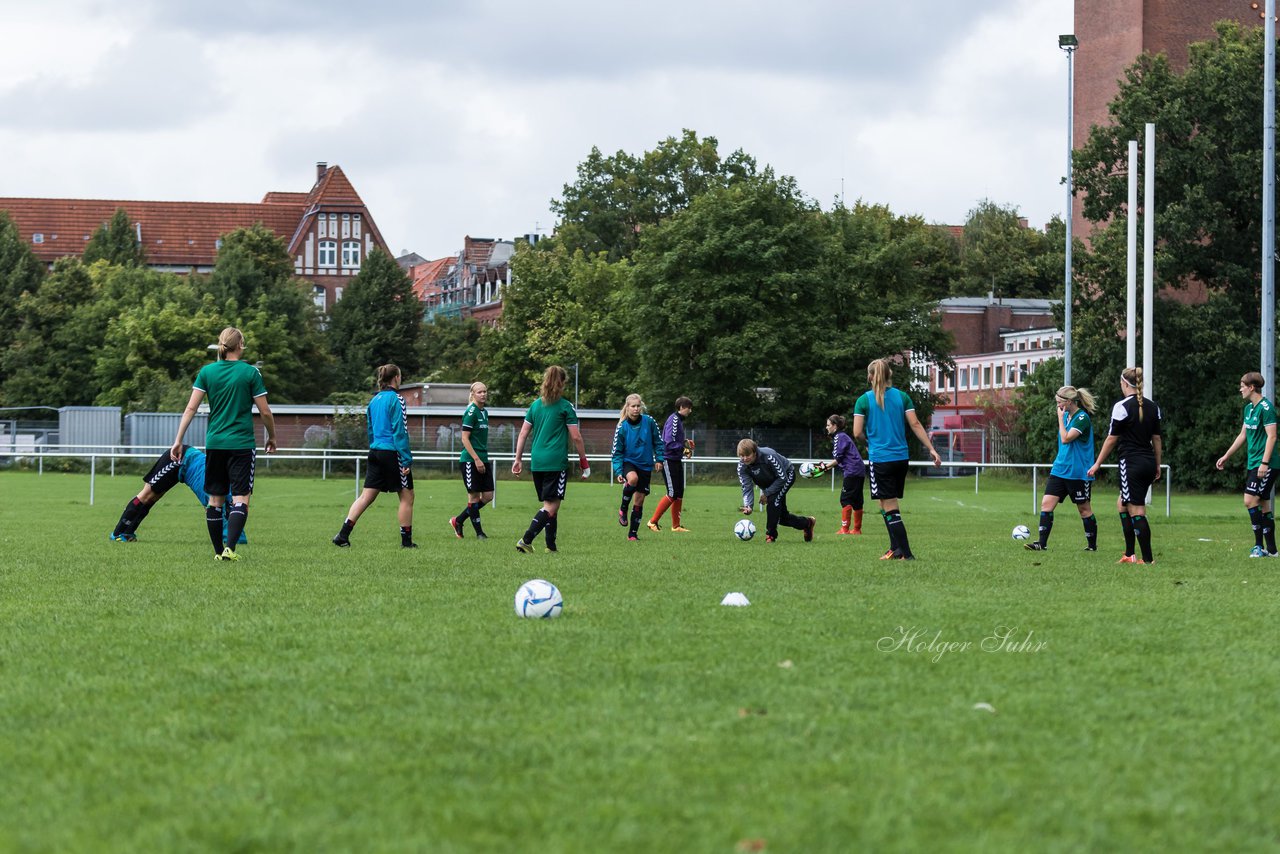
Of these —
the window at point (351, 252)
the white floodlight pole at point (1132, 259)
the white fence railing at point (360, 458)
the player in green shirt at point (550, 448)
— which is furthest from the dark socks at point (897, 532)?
the window at point (351, 252)

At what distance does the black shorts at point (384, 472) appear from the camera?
15.6m

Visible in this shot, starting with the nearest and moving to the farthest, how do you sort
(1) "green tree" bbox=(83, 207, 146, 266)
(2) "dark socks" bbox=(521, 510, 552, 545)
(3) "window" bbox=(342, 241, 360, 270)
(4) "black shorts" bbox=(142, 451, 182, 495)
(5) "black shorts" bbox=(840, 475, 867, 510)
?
(2) "dark socks" bbox=(521, 510, 552, 545), (4) "black shorts" bbox=(142, 451, 182, 495), (5) "black shorts" bbox=(840, 475, 867, 510), (1) "green tree" bbox=(83, 207, 146, 266), (3) "window" bbox=(342, 241, 360, 270)

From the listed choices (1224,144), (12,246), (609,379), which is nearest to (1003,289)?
(609,379)

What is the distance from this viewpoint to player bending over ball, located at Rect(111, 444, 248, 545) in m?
16.6

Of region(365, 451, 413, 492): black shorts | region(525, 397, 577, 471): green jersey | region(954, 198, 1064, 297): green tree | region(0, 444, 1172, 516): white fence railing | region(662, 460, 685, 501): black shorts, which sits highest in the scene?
region(954, 198, 1064, 297): green tree

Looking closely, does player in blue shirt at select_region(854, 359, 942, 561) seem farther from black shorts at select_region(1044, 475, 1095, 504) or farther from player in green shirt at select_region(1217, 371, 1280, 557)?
player in green shirt at select_region(1217, 371, 1280, 557)

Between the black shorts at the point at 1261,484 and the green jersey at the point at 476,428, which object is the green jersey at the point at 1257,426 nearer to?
the black shorts at the point at 1261,484

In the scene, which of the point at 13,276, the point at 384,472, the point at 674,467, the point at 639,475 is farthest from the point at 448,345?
the point at 384,472

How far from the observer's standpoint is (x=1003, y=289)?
309ft

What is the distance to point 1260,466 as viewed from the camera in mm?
16312

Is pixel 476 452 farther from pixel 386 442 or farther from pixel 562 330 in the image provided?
pixel 562 330

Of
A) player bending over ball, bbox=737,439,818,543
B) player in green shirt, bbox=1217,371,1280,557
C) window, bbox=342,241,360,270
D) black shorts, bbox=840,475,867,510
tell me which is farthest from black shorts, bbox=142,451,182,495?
window, bbox=342,241,360,270

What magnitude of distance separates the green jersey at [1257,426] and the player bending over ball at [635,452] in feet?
21.3

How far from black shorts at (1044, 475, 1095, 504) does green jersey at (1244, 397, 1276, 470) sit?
1657 mm
